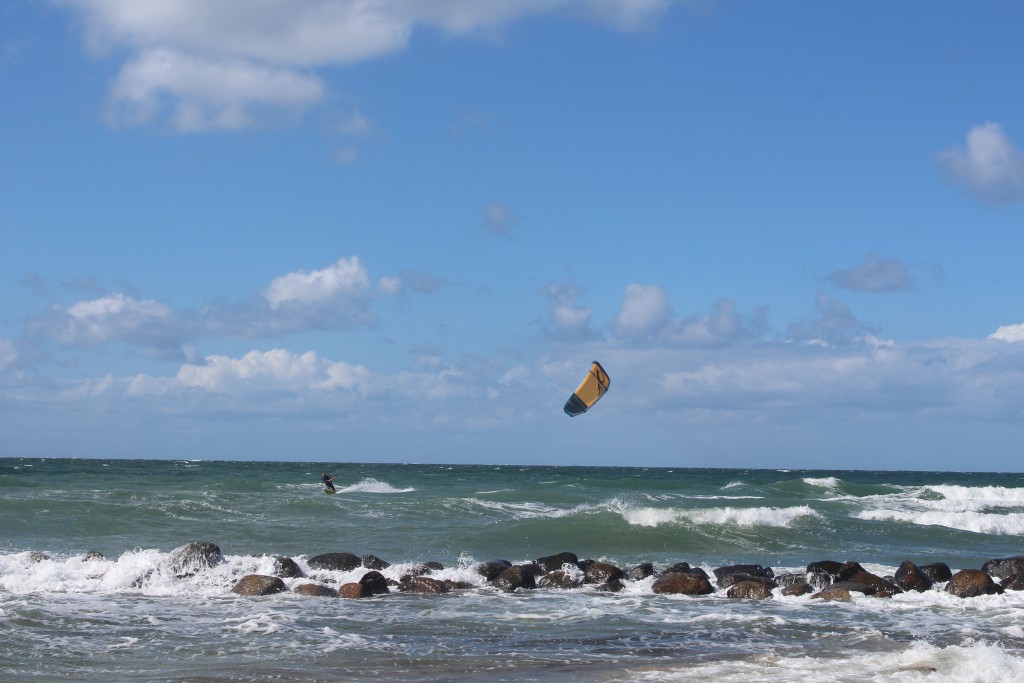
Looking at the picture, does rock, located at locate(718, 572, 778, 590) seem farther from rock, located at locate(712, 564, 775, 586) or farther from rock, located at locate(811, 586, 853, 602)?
rock, located at locate(811, 586, 853, 602)

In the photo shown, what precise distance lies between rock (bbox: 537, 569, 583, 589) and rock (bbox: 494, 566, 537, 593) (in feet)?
0.64

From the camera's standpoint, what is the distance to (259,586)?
14781 millimetres

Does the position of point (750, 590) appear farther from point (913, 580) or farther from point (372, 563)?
point (372, 563)

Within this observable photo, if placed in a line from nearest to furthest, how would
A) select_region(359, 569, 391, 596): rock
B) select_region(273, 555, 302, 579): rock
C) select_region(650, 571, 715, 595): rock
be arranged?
select_region(359, 569, 391, 596): rock < select_region(650, 571, 715, 595): rock < select_region(273, 555, 302, 579): rock

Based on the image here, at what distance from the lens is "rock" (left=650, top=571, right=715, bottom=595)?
50.2ft

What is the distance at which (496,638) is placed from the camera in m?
11.8

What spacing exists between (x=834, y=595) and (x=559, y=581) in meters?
4.31

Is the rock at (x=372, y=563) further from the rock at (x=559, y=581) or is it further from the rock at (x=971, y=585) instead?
the rock at (x=971, y=585)

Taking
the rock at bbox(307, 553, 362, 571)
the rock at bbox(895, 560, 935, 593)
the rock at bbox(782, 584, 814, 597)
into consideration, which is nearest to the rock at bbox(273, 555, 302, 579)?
the rock at bbox(307, 553, 362, 571)

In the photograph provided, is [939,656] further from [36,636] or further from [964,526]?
[964,526]

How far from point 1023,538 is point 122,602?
23.2 m

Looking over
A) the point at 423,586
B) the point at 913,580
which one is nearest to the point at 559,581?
the point at 423,586

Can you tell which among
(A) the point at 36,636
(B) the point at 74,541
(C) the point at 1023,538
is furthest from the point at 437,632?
(C) the point at 1023,538

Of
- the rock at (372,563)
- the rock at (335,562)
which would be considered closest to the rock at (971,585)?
the rock at (372,563)
